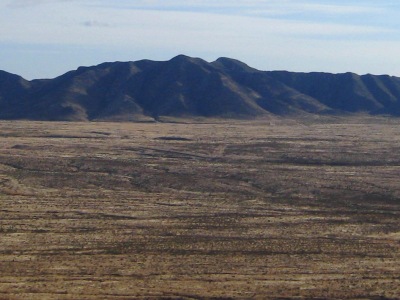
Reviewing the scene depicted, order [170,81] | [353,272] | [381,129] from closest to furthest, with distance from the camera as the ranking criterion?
[353,272]
[381,129]
[170,81]

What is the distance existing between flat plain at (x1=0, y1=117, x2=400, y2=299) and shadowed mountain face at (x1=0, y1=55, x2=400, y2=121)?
4894 centimetres

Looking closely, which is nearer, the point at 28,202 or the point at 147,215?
the point at 147,215

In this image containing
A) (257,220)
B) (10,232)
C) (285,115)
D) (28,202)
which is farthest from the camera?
(285,115)

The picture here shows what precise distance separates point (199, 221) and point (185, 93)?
95510 mm

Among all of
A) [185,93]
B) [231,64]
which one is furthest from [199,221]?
[231,64]

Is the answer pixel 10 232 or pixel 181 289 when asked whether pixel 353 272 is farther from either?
pixel 10 232

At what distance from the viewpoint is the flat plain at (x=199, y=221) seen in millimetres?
26953

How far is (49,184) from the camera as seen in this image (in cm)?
5047

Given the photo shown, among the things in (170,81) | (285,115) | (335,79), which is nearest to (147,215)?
(285,115)

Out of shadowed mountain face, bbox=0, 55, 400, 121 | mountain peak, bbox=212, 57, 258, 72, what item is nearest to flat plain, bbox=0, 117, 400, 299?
shadowed mountain face, bbox=0, 55, 400, 121

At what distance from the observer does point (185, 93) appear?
133000mm

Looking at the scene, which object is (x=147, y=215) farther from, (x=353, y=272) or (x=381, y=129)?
(x=381, y=129)

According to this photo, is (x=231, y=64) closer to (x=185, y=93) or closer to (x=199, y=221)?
(x=185, y=93)

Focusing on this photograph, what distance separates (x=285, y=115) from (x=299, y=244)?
311 ft
